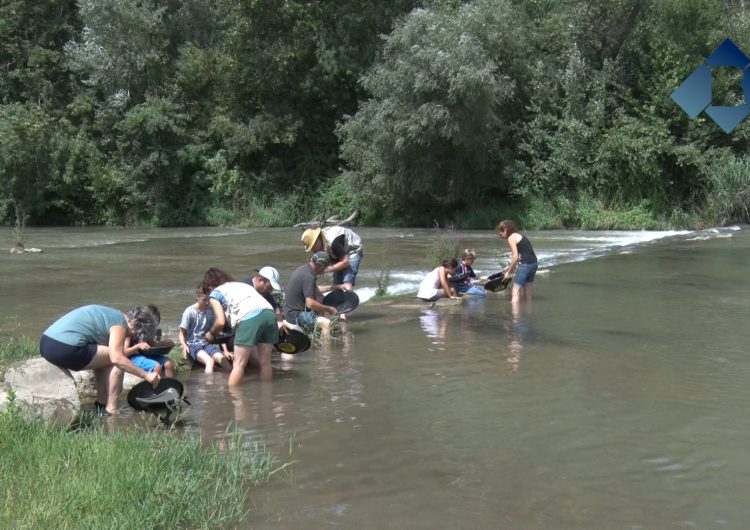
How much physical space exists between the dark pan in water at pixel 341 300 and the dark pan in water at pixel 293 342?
5.59 ft

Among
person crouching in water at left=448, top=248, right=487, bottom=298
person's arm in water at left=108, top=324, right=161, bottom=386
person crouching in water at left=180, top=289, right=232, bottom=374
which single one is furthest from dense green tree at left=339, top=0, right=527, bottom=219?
person's arm in water at left=108, top=324, right=161, bottom=386

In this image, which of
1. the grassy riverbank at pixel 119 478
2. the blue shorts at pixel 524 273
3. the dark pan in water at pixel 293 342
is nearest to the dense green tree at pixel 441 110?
the blue shorts at pixel 524 273

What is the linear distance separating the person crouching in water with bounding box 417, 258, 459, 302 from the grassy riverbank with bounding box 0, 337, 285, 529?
7.33 metres

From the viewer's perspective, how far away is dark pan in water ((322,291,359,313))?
11.0 m

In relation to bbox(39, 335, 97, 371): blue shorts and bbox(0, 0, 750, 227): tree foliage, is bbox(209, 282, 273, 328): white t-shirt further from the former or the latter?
bbox(0, 0, 750, 227): tree foliage

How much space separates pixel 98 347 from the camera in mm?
6930

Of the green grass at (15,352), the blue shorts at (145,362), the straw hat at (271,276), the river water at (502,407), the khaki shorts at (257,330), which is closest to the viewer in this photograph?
the river water at (502,407)

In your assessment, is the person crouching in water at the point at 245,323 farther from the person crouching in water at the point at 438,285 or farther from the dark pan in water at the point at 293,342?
the person crouching in water at the point at 438,285

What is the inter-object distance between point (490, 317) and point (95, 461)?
783cm

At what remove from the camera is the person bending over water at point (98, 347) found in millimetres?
6738

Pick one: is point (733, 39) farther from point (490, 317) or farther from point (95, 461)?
point (95, 461)

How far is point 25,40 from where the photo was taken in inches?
1693

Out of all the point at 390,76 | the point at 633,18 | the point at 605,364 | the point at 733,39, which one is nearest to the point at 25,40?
the point at 390,76

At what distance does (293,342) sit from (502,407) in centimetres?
299
